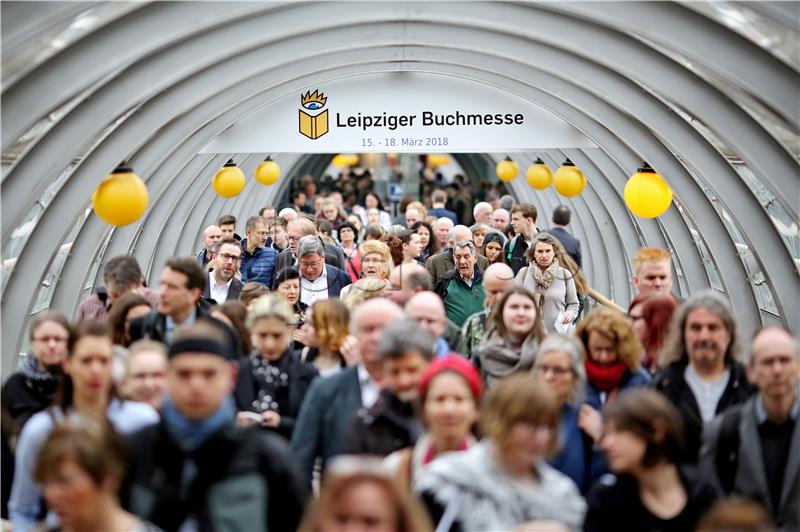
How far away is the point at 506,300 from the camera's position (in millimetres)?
9273

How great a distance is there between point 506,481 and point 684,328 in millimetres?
2612

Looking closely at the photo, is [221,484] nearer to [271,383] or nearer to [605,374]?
[271,383]

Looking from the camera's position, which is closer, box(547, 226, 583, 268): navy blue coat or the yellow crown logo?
the yellow crown logo

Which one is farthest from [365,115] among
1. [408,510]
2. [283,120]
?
[408,510]

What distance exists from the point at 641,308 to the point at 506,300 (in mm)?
980

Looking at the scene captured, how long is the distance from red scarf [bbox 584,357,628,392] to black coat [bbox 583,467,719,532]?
6.69ft

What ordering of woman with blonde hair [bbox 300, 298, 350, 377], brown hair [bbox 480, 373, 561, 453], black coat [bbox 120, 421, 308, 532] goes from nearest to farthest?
black coat [bbox 120, 421, 308, 532] < brown hair [bbox 480, 373, 561, 453] < woman with blonde hair [bbox 300, 298, 350, 377]

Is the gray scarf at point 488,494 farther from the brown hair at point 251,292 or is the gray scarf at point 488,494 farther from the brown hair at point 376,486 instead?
the brown hair at point 251,292

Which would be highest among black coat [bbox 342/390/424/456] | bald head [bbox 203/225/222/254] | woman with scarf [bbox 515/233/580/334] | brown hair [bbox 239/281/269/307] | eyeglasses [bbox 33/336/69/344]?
bald head [bbox 203/225/222/254]

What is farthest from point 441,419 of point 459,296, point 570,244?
point 570,244

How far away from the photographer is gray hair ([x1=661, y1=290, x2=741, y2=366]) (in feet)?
25.8

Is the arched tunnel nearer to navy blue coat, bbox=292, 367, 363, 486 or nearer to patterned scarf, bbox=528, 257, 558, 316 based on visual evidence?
patterned scarf, bbox=528, 257, 558, 316

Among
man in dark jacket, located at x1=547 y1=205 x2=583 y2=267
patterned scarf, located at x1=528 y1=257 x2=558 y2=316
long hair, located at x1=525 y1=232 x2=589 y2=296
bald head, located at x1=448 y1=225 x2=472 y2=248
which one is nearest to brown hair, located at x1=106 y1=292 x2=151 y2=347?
patterned scarf, located at x1=528 y1=257 x2=558 y2=316

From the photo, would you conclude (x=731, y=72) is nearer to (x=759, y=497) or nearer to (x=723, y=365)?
(x=723, y=365)
